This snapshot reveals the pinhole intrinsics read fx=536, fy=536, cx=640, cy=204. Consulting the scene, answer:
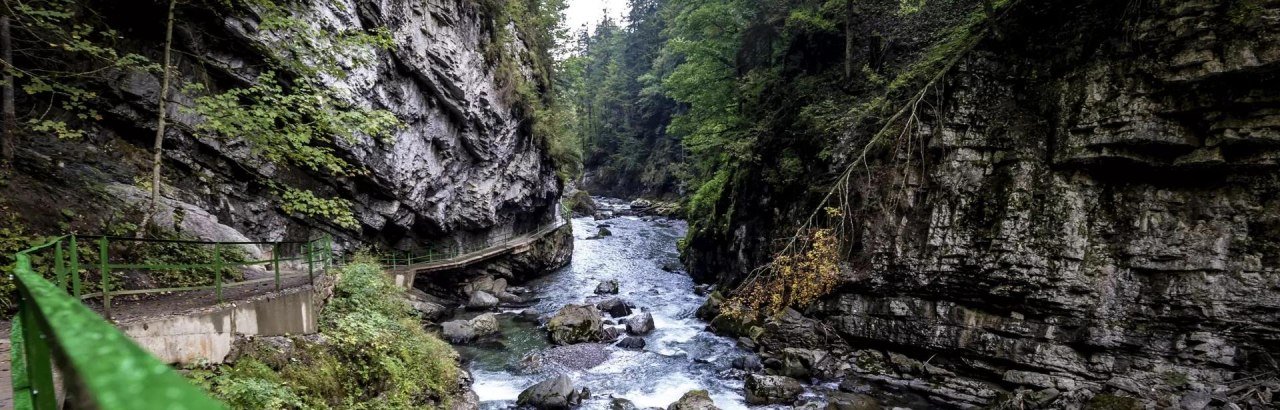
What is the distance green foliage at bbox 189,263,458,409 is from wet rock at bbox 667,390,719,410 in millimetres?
5069

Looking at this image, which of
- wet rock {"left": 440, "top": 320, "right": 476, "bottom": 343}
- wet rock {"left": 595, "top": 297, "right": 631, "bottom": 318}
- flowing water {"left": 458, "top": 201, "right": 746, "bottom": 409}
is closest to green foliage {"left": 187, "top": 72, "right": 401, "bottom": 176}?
flowing water {"left": 458, "top": 201, "right": 746, "bottom": 409}

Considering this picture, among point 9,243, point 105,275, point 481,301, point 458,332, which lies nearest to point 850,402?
point 458,332

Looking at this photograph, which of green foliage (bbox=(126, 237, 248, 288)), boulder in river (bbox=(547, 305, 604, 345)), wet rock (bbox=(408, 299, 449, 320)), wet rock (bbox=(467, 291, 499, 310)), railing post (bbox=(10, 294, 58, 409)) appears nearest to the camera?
railing post (bbox=(10, 294, 58, 409))

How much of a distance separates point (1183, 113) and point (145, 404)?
53.4 feet

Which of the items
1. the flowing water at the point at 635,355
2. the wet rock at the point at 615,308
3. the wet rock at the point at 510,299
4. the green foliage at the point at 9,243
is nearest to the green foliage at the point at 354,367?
the green foliage at the point at 9,243

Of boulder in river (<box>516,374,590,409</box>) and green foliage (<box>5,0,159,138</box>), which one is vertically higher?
green foliage (<box>5,0,159,138</box>)

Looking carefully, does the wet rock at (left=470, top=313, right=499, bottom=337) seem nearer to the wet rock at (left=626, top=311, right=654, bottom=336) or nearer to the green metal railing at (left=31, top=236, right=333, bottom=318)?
the wet rock at (left=626, top=311, right=654, bottom=336)

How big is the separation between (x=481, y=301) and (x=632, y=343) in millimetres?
7448

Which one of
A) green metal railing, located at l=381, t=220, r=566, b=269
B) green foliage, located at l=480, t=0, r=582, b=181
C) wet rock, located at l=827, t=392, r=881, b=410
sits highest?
green foliage, located at l=480, t=0, r=582, b=181

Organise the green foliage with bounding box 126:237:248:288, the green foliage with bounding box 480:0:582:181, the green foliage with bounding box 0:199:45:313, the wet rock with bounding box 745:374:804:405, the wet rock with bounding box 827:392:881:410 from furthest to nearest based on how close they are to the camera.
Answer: the green foliage with bounding box 480:0:582:181 → the wet rock with bounding box 745:374:804:405 → the wet rock with bounding box 827:392:881:410 → the green foliage with bounding box 126:237:248:288 → the green foliage with bounding box 0:199:45:313

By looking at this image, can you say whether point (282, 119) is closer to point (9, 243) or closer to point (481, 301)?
point (9, 243)

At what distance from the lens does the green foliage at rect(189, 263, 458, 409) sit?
666 cm

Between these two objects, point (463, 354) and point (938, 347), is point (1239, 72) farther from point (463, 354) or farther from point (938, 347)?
point (463, 354)

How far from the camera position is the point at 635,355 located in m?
16.2
